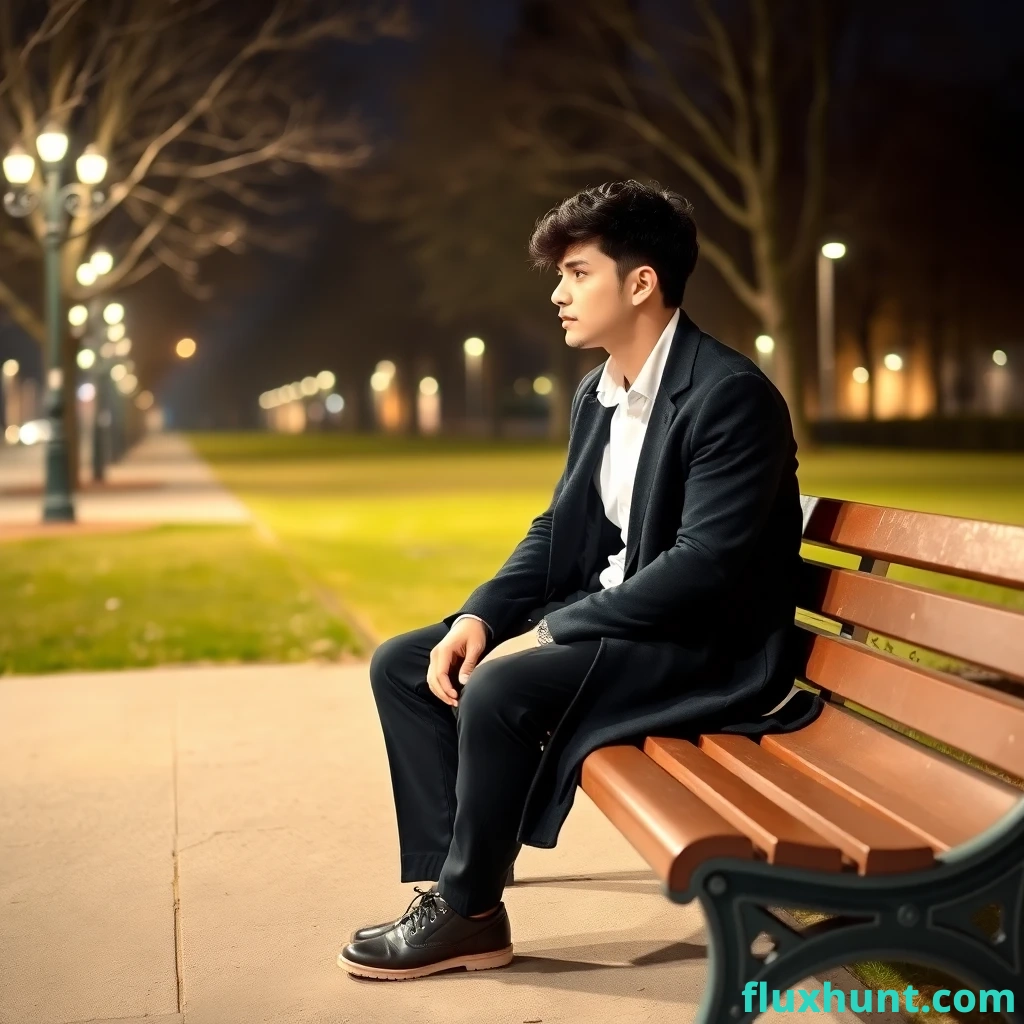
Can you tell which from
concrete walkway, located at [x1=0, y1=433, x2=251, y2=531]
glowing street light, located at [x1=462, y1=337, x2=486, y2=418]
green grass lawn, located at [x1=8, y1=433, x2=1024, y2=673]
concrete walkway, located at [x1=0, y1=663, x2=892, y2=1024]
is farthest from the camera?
glowing street light, located at [x1=462, y1=337, x2=486, y2=418]

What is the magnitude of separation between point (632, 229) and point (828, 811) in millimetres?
1434

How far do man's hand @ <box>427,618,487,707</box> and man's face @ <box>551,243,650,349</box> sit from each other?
710mm

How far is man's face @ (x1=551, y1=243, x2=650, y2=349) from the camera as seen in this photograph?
362 centimetres

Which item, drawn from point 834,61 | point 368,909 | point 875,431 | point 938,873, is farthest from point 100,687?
point 875,431

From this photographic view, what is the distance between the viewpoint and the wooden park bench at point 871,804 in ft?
8.57

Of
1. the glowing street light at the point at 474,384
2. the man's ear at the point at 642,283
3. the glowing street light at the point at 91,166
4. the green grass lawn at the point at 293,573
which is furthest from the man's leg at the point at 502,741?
the glowing street light at the point at 474,384

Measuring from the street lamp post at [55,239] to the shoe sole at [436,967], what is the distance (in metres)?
15.7

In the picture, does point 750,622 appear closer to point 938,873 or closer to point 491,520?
point 938,873

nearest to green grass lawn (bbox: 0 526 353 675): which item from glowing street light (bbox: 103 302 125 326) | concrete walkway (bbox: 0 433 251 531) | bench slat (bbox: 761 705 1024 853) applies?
concrete walkway (bbox: 0 433 251 531)

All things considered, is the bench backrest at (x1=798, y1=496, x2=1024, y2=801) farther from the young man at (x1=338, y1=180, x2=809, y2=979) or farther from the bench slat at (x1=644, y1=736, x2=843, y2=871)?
the bench slat at (x1=644, y1=736, x2=843, y2=871)

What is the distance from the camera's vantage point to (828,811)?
111 inches

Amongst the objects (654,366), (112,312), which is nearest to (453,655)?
(654,366)

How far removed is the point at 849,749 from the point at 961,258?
1956 inches

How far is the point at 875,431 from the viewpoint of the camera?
47.9 m
